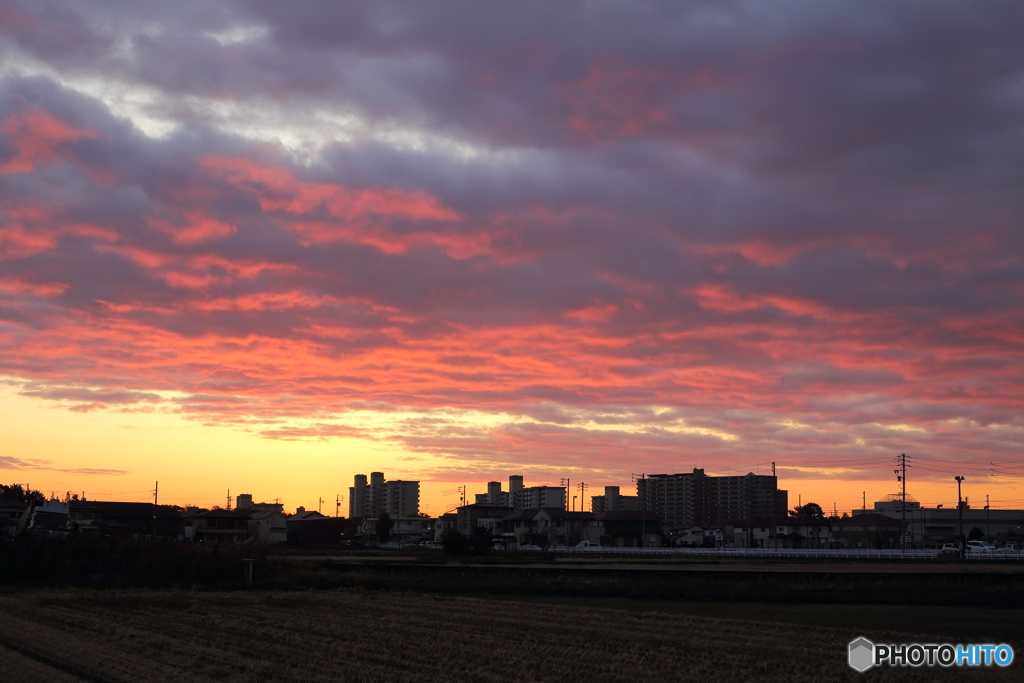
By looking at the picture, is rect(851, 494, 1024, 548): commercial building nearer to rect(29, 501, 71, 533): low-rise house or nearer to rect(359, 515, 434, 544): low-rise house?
rect(359, 515, 434, 544): low-rise house

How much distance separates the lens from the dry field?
63.6ft

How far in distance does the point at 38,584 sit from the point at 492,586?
22.6 meters

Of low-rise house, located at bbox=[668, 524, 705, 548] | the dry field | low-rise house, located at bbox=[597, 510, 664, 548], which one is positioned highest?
the dry field

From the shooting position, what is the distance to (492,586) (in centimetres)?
4391

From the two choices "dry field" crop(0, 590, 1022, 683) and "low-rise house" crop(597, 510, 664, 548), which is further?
"low-rise house" crop(597, 510, 664, 548)

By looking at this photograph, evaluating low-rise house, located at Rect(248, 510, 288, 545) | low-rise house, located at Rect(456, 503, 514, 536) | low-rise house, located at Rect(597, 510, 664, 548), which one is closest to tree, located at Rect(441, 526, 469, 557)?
low-rise house, located at Rect(597, 510, 664, 548)

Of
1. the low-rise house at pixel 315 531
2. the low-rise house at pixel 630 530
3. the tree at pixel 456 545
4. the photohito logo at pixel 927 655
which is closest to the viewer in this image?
the photohito logo at pixel 927 655

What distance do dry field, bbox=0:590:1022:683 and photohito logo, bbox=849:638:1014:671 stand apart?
2.11 ft

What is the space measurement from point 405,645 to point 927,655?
1372cm

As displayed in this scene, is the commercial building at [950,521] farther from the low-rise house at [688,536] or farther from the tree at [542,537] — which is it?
the tree at [542,537]

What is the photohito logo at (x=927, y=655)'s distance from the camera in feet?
68.7

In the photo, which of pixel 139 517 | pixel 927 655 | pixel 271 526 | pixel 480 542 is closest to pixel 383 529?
pixel 271 526

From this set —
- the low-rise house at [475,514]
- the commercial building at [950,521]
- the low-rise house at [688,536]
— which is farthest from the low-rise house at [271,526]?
the commercial building at [950,521]

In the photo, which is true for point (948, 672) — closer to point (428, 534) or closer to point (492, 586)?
point (492, 586)
